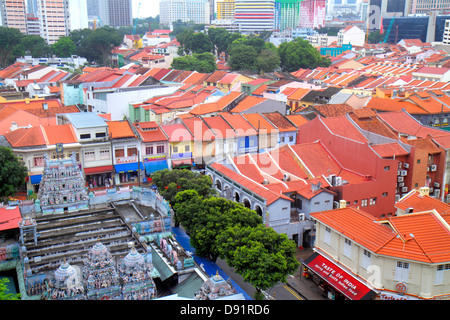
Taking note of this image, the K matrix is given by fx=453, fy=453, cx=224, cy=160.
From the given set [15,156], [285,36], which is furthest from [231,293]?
[285,36]

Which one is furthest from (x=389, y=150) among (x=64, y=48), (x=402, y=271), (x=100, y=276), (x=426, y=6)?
(x=426, y=6)

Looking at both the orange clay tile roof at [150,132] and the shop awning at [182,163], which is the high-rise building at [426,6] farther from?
the orange clay tile roof at [150,132]

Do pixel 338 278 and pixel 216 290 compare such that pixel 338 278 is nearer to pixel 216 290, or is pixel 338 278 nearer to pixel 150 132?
pixel 216 290

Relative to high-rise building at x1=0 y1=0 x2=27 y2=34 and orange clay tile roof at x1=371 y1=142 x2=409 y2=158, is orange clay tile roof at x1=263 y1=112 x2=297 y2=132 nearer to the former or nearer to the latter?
orange clay tile roof at x1=371 y1=142 x2=409 y2=158

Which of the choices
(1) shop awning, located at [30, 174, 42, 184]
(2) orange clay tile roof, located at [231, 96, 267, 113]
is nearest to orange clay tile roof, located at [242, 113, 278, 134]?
(2) orange clay tile roof, located at [231, 96, 267, 113]

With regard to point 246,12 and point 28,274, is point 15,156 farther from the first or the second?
point 246,12
